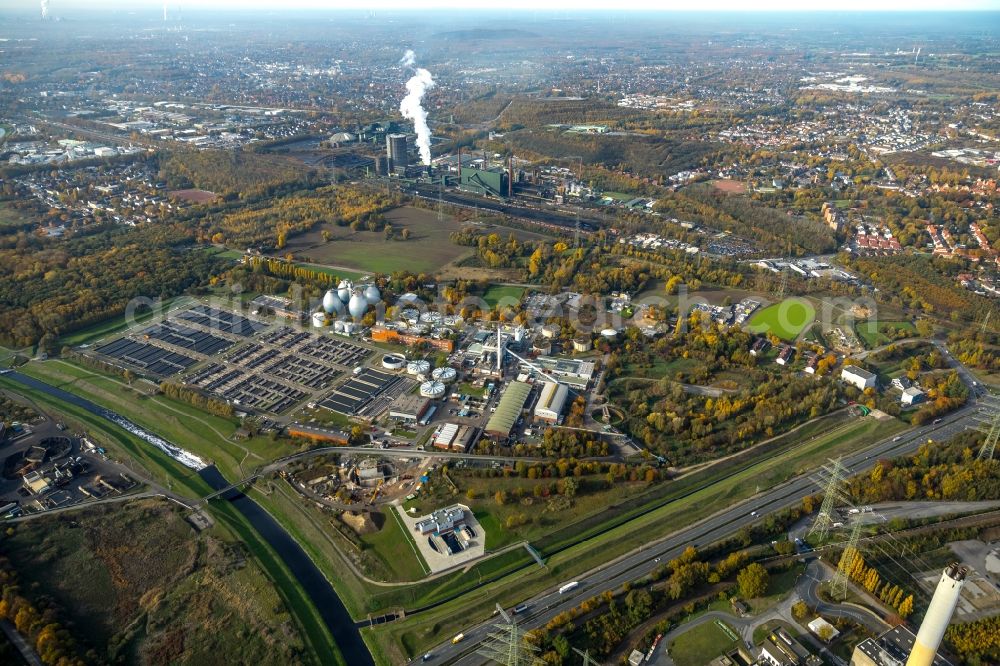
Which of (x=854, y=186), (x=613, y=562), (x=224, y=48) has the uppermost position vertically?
(x=224, y=48)

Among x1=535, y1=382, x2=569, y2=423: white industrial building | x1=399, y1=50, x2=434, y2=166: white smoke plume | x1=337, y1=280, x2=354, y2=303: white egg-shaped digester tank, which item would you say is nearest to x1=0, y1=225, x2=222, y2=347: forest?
x1=337, y1=280, x2=354, y2=303: white egg-shaped digester tank

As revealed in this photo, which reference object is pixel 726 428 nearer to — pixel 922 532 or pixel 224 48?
pixel 922 532

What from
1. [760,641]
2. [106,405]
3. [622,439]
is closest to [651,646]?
[760,641]

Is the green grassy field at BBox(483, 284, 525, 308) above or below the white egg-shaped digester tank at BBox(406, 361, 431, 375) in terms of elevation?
above

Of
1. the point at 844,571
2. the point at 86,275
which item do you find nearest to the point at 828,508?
the point at 844,571

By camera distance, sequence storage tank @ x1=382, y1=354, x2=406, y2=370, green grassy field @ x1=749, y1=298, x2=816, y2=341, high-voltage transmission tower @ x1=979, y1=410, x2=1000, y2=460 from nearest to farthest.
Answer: high-voltage transmission tower @ x1=979, y1=410, x2=1000, y2=460, storage tank @ x1=382, y1=354, x2=406, y2=370, green grassy field @ x1=749, y1=298, x2=816, y2=341

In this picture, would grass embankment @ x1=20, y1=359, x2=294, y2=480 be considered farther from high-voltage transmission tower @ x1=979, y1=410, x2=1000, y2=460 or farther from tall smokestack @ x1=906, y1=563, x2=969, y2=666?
high-voltage transmission tower @ x1=979, y1=410, x2=1000, y2=460
